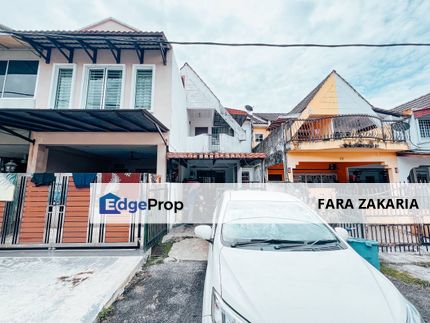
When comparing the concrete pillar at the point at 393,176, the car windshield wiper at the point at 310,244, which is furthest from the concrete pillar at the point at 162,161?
the concrete pillar at the point at 393,176

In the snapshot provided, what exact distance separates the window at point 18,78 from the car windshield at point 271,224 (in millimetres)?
9306

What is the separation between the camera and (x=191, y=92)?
443 inches

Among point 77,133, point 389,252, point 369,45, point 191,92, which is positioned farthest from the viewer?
point 191,92

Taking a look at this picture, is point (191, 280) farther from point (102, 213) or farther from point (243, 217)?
point (102, 213)

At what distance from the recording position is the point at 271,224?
294 cm

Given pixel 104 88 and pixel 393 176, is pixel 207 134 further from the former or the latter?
pixel 393 176

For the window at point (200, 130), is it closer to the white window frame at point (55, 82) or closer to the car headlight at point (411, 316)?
the white window frame at point (55, 82)

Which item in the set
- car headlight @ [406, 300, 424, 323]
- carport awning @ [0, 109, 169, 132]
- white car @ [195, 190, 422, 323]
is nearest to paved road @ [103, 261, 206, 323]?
white car @ [195, 190, 422, 323]

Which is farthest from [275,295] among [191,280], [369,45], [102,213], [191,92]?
[191,92]

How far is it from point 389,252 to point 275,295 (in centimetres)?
602

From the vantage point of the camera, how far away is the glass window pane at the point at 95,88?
24.2 feet

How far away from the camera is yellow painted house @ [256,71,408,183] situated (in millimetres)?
8367

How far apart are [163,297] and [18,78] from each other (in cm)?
976

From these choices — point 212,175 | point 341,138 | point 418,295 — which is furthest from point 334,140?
point 212,175
